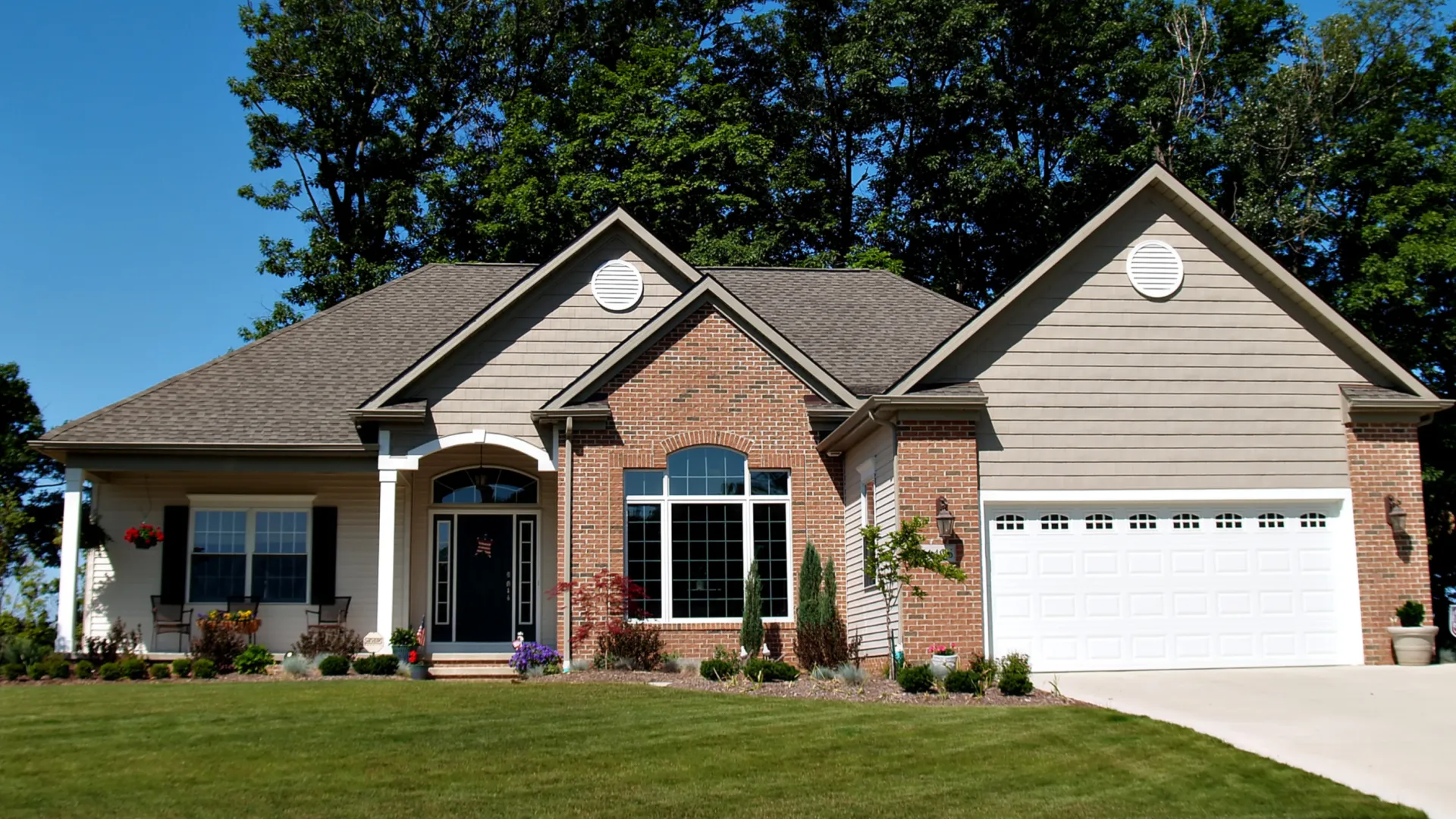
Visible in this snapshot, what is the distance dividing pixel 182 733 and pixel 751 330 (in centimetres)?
984

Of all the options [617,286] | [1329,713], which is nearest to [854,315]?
[617,286]

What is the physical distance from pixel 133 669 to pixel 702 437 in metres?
8.15

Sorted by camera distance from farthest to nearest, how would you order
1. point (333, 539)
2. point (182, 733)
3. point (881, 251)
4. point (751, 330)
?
point (881, 251), point (333, 539), point (751, 330), point (182, 733)

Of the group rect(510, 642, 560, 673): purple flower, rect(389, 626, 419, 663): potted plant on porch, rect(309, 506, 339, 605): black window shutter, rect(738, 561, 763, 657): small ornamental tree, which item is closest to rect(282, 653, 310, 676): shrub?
rect(389, 626, 419, 663): potted plant on porch

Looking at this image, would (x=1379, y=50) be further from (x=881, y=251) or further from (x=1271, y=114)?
(x=881, y=251)

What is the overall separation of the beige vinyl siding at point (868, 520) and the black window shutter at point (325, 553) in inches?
313

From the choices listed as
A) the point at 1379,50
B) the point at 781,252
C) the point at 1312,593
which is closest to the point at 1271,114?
the point at 1379,50

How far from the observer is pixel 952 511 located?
634 inches

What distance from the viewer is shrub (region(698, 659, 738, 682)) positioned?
16.2 m

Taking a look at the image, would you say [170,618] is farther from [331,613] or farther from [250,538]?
[331,613]

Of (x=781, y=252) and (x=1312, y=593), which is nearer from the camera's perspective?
(x=1312, y=593)

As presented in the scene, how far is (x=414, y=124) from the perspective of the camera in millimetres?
36906

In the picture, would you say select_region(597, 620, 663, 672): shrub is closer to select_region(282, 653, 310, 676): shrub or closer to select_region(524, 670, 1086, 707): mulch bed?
select_region(524, 670, 1086, 707): mulch bed

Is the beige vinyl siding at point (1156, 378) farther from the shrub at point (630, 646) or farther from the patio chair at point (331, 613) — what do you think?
the patio chair at point (331, 613)
